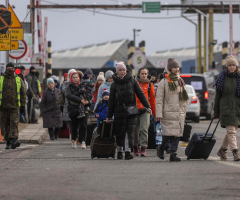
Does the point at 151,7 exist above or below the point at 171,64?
above

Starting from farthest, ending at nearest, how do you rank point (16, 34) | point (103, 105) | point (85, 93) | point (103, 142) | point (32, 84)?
1. point (32, 84)
2. point (16, 34)
3. point (85, 93)
4. point (103, 105)
5. point (103, 142)

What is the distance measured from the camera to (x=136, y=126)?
11945 mm

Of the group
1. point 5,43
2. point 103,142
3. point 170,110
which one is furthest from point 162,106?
point 5,43

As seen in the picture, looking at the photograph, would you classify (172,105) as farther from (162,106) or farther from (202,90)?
(202,90)

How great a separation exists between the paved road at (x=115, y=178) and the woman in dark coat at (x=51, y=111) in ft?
18.2

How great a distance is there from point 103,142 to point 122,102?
0.79 m

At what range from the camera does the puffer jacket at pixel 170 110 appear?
10.4 m

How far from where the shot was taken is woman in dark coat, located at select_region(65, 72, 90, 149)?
13633mm

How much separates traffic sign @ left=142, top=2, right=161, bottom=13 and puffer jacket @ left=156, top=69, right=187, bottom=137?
4182 centimetres

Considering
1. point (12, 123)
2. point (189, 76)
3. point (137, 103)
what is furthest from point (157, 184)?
point (189, 76)

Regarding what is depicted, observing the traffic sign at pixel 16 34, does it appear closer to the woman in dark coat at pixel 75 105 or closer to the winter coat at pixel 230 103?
the woman in dark coat at pixel 75 105

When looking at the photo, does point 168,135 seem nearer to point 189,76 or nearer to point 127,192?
→ point 127,192

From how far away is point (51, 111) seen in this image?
17188 mm

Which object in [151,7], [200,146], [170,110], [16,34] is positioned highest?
[151,7]
